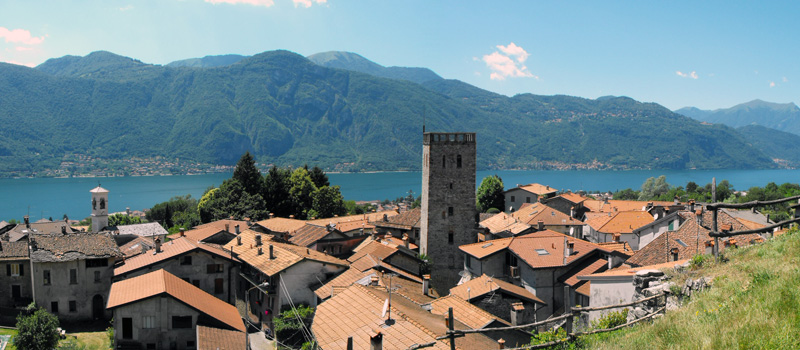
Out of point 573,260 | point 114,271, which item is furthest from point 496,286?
point 114,271

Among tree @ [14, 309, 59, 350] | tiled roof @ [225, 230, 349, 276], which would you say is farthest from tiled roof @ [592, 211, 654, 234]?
tree @ [14, 309, 59, 350]

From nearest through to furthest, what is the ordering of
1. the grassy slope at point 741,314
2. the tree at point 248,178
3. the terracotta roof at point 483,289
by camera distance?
the grassy slope at point 741,314 < the terracotta roof at point 483,289 < the tree at point 248,178

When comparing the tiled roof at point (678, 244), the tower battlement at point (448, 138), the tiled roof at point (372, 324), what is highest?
the tower battlement at point (448, 138)

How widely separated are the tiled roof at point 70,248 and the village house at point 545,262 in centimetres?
2197

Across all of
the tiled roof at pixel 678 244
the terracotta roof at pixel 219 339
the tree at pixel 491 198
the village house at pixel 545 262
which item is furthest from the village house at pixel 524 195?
the terracotta roof at pixel 219 339

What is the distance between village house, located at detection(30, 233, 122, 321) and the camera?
31.5 m

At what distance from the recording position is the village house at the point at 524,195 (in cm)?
7624

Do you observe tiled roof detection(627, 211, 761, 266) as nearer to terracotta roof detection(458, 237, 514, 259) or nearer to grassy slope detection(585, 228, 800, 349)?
terracotta roof detection(458, 237, 514, 259)

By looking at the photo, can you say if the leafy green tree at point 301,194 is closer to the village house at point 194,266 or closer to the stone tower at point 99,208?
the stone tower at point 99,208

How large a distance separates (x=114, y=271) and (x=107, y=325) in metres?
3.01

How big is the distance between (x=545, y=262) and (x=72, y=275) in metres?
26.6

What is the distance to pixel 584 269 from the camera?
2991 cm

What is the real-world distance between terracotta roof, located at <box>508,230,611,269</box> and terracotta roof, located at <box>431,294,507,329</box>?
8865 mm

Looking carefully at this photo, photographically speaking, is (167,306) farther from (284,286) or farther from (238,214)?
(238,214)
